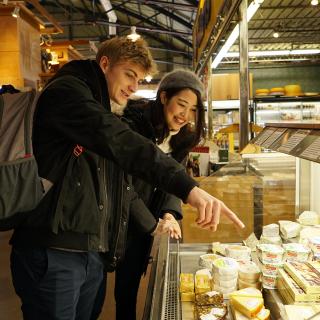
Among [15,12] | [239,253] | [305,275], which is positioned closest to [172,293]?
[239,253]

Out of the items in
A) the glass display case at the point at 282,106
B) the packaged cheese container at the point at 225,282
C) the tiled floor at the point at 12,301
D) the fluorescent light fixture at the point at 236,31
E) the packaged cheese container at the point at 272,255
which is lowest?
the tiled floor at the point at 12,301

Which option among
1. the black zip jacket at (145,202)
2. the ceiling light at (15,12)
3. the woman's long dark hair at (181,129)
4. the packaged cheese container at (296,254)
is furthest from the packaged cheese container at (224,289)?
the ceiling light at (15,12)

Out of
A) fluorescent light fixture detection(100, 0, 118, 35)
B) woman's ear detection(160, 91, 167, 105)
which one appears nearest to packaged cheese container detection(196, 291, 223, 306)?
woman's ear detection(160, 91, 167, 105)

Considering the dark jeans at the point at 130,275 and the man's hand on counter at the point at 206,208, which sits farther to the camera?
the dark jeans at the point at 130,275

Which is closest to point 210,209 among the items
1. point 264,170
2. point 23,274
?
point 23,274

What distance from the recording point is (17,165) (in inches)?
50.1

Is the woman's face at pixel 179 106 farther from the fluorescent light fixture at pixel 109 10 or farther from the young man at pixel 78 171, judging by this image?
the fluorescent light fixture at pixel 109 10

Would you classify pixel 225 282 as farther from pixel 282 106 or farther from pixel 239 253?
pixel 282 106

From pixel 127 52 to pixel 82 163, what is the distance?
1.65 feet

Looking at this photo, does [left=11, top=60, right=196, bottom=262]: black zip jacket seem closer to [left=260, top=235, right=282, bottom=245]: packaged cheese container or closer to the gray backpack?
the gray backpack

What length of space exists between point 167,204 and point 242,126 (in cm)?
119

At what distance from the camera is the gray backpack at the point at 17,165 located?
1.27 meters

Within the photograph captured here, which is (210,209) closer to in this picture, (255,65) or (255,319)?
(255,319)

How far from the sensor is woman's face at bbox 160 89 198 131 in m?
2.15
